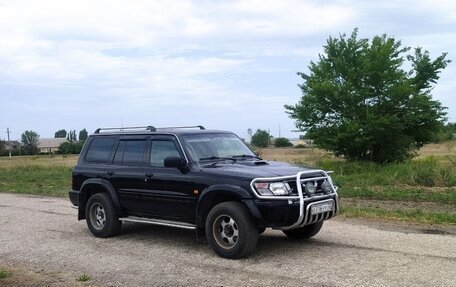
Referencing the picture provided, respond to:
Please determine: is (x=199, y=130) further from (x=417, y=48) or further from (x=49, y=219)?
(x=417, y=48)

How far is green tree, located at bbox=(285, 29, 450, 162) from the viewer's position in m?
22.9

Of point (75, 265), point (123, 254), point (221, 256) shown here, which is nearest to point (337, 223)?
point (221, 256)

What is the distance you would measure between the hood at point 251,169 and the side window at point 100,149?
2482mm

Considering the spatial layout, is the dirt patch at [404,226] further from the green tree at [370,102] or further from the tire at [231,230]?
the green tree at [370,102]

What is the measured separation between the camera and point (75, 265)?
A: 776 cm

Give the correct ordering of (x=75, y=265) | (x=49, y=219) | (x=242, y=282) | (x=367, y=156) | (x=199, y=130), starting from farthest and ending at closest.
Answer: (x=367, y=156) → (x=49, y=219) → (x=199, y=130) → (x=75, y=265) → (x=242, y=282)

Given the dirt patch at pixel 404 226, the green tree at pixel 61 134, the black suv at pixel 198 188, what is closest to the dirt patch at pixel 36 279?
the black suv at pixel 198 188

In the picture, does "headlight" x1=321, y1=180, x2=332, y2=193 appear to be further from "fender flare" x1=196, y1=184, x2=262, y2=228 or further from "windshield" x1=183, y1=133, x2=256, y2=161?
"windshield" x1=183, y1=133, x2=256, y2=161

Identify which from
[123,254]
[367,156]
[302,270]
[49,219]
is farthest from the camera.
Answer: [367,156]

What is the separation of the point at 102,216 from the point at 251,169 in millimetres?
3423

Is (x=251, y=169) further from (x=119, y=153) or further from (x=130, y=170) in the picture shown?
(x=119, y=153)

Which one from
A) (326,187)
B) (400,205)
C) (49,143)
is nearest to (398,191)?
(400,205)

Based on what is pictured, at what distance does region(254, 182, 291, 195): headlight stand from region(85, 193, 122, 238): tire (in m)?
3.27

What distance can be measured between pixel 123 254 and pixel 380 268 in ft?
12.7
